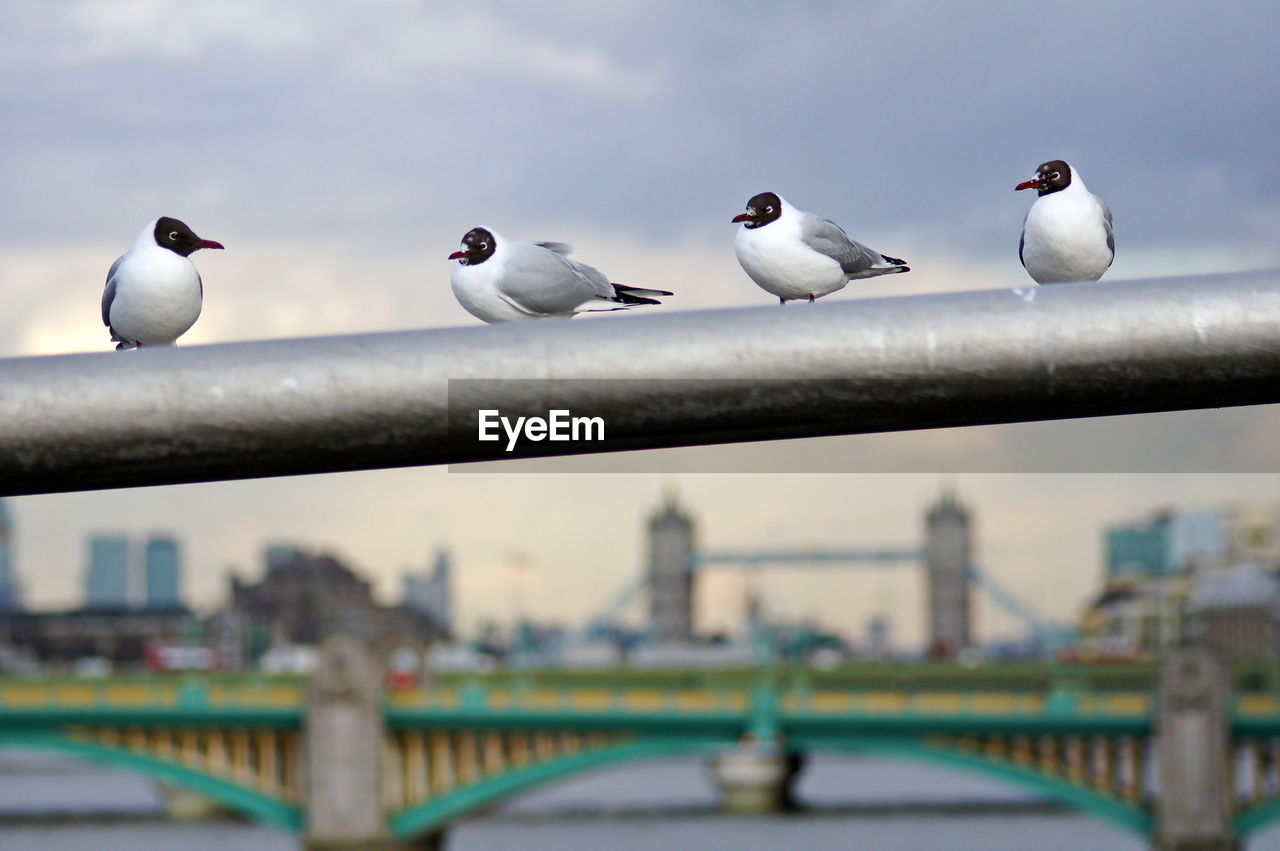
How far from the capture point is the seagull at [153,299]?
330cm

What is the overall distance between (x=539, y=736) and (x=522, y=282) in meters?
49.1

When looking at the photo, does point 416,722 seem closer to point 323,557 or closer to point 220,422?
point 220,422

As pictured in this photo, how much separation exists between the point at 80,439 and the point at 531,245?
259 centimetres

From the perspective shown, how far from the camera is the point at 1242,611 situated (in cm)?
→ 12719

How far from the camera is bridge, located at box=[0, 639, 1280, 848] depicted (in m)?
51.1

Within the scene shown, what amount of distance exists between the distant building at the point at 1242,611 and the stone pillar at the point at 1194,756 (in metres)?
62.6

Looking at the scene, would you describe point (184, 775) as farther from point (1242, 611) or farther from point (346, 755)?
point (1242, 611)

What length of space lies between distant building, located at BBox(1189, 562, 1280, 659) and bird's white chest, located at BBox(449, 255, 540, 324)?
114m

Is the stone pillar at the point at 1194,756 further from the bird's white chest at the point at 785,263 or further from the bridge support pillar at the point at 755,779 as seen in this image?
the bird's white chest at the point at 785,263

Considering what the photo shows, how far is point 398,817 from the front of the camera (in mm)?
52750

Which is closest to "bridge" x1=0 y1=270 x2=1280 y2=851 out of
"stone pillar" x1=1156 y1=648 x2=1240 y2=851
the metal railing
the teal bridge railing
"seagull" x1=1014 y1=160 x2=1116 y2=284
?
the metal railing

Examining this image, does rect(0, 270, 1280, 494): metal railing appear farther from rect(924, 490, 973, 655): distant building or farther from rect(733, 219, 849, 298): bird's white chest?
rect(924, 490, 973, 655): distant building

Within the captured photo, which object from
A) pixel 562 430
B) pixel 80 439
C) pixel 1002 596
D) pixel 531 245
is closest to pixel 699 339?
pixel 562 430

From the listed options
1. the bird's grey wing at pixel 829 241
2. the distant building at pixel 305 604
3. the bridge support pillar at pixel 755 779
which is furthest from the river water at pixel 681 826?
the distant building at pixel 305 604
